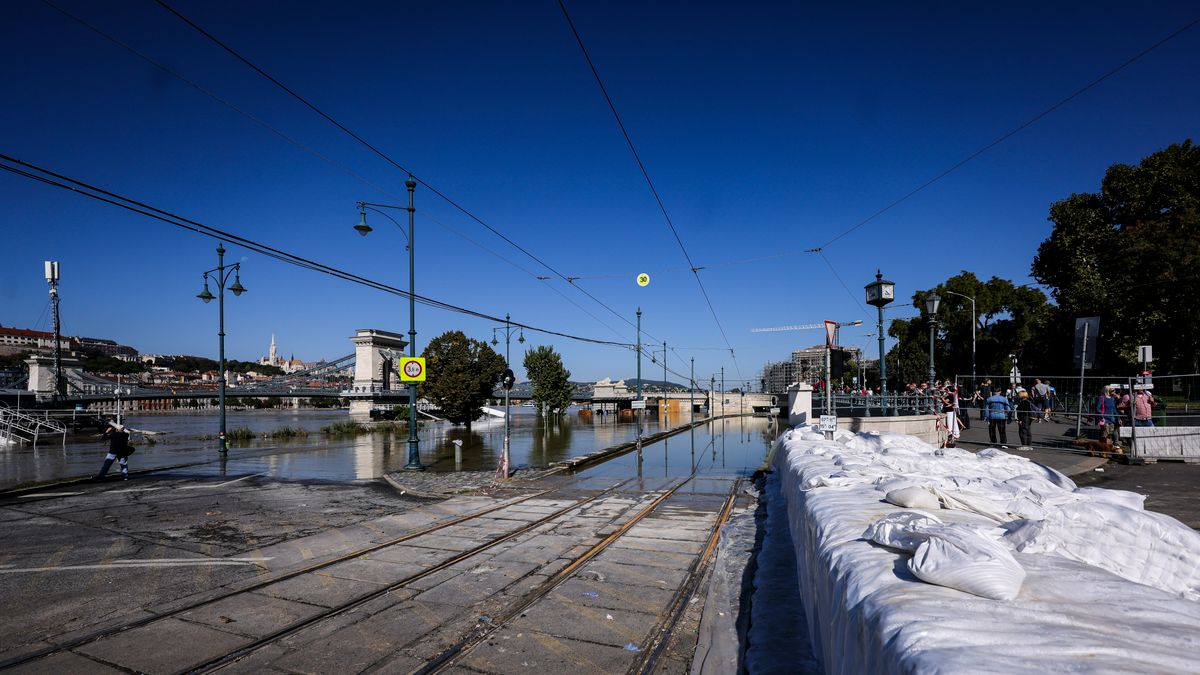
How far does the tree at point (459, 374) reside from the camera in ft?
142

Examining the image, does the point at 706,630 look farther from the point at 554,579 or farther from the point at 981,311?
the point at 981,311

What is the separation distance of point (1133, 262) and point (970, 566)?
38.2m

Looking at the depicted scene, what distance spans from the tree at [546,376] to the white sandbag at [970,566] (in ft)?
190

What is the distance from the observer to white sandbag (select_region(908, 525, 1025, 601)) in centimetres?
255

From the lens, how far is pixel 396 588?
6.22 metres

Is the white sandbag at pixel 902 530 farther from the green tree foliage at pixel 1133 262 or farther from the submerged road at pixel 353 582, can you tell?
the green tree foliage at pixel 1133 262

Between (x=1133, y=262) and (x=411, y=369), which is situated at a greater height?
(x=1133, y=262)

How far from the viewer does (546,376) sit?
6053 cm

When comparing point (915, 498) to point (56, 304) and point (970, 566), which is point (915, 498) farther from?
point (56, 304)

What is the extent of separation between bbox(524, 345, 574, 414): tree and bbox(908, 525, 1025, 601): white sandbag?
2282 inches

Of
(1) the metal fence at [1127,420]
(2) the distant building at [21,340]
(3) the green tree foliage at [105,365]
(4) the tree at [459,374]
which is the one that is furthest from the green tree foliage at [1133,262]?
(2) the distant building at [21,340]

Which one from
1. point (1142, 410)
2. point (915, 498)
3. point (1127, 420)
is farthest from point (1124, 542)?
point (1127, 420)

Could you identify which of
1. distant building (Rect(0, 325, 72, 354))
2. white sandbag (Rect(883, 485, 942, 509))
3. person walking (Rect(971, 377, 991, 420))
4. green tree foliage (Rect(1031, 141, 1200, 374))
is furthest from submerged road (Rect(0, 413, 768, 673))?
distant building (Rect(0, 325, 72, 354))

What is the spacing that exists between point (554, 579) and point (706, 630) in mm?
1963
